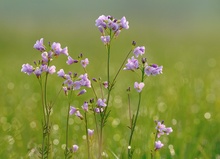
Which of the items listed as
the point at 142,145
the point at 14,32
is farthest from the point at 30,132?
the point at 14,32

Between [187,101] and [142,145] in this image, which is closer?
[142,145]

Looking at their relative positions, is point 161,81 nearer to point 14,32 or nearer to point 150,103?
point 150,103

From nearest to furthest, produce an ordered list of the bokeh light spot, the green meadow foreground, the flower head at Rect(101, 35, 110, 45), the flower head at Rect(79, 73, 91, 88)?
the flower head at Rect(79, 73, 91, 88) → the flower head at Rect(101, 35, 110, 45) → the green meadow foreground → the bokeh light spot

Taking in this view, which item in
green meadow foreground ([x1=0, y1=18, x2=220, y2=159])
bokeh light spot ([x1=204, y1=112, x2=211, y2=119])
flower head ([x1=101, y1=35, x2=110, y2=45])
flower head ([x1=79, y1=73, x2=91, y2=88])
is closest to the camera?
flower head ([x1=79, y1=73, x2=91, y2=88])

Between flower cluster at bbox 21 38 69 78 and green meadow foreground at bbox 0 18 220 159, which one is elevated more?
flower cluster at bbox 21 38 69 78

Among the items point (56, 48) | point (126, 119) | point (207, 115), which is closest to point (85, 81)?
point (56, 48)

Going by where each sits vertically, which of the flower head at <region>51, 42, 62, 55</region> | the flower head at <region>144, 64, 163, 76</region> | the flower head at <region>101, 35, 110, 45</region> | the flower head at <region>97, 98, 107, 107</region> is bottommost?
the flower head at <region>97, 98, 107, 107</region>

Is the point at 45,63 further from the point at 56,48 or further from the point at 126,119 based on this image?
the point at 126,119

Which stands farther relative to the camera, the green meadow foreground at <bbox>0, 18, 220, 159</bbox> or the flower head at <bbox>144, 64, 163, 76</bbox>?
the green meadow foreground at <bbox>0, 18, 220, 159</bbox>

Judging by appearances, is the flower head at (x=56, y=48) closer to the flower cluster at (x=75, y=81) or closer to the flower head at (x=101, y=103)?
the flower cluster at (x=75, y=81)

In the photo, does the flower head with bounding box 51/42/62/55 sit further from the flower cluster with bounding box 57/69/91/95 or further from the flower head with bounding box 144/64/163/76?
the flower head with bounding box 144/64/163/76

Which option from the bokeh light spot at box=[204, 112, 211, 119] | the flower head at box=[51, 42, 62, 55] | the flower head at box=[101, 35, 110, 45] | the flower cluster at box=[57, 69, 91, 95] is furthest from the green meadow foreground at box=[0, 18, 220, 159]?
the flower head at box=[101, 35, 110, 45]
